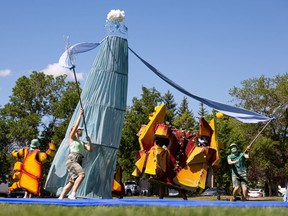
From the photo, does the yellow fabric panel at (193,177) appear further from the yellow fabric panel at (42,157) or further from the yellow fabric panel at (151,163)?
the yellow fabric panel at (42,157)

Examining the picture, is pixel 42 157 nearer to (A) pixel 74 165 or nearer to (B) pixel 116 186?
(B) pixel 116 186

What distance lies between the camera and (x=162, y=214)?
5.72m

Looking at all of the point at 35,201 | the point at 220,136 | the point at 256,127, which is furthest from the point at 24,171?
the point at 256,127

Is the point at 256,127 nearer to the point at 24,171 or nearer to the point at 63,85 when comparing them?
the point at 63,85

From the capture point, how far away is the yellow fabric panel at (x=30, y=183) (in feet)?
47.6

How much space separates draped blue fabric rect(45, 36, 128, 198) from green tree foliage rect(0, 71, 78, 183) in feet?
83.8

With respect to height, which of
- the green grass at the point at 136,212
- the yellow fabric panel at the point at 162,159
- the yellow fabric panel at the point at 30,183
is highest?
the yellow fabric panel at the point at 162,159

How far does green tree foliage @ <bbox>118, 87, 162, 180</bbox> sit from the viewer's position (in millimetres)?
43719

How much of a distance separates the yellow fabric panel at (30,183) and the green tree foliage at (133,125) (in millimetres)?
28388

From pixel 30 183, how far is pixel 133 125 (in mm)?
30757

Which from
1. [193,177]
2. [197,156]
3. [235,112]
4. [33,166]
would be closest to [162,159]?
[197,156]

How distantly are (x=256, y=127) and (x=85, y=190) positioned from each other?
104 feet

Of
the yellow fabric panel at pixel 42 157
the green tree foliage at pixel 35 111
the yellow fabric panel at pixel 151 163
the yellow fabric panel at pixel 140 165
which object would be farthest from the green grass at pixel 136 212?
the green tree foliage at pixel 35 111

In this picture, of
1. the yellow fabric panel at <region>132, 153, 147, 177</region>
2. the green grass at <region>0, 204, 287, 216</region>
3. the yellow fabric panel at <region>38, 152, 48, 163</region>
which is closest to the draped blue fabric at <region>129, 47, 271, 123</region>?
the yellow fabric panel at <region>132, 153, 147, 177</region>
